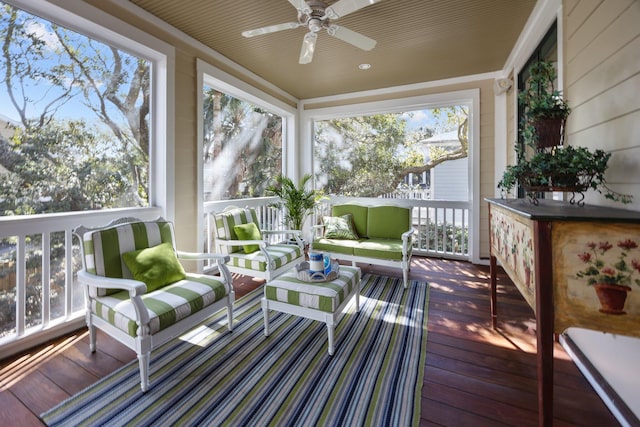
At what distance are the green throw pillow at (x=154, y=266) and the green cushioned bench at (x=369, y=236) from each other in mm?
1942

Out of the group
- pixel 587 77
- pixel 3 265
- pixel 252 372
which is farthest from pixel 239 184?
pixel 587 77

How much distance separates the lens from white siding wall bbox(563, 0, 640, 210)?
4.59 feet

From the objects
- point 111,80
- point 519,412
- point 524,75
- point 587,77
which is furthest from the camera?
point 524,75

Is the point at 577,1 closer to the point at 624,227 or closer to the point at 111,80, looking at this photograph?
the point at 624,227

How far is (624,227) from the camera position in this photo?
1.05m

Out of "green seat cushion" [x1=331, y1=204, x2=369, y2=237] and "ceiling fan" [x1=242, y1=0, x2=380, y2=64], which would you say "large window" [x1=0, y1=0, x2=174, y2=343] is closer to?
"ceiling fan" [x1=242, y1=0, x2=380, y2=64]

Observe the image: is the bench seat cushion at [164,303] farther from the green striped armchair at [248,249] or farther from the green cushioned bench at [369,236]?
the green cushioned bench at [369,236]

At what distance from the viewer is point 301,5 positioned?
2113 millimetres

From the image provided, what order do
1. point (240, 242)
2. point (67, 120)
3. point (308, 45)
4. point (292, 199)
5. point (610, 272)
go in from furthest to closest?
point (292, 199)
point (240, 242)
point (308, 45)
point (67, 120)
point (610, 272)

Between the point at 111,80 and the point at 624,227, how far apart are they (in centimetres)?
357

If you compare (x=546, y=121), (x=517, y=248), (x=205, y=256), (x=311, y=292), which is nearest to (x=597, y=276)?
(x=517, y=248)

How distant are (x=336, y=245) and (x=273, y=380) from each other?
2.09m

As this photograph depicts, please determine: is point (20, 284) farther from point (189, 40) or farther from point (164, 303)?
point (189, 40)

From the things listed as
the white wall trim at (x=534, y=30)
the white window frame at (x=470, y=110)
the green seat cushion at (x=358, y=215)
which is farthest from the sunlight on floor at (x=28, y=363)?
the white window frame at (x=470, y=110)
